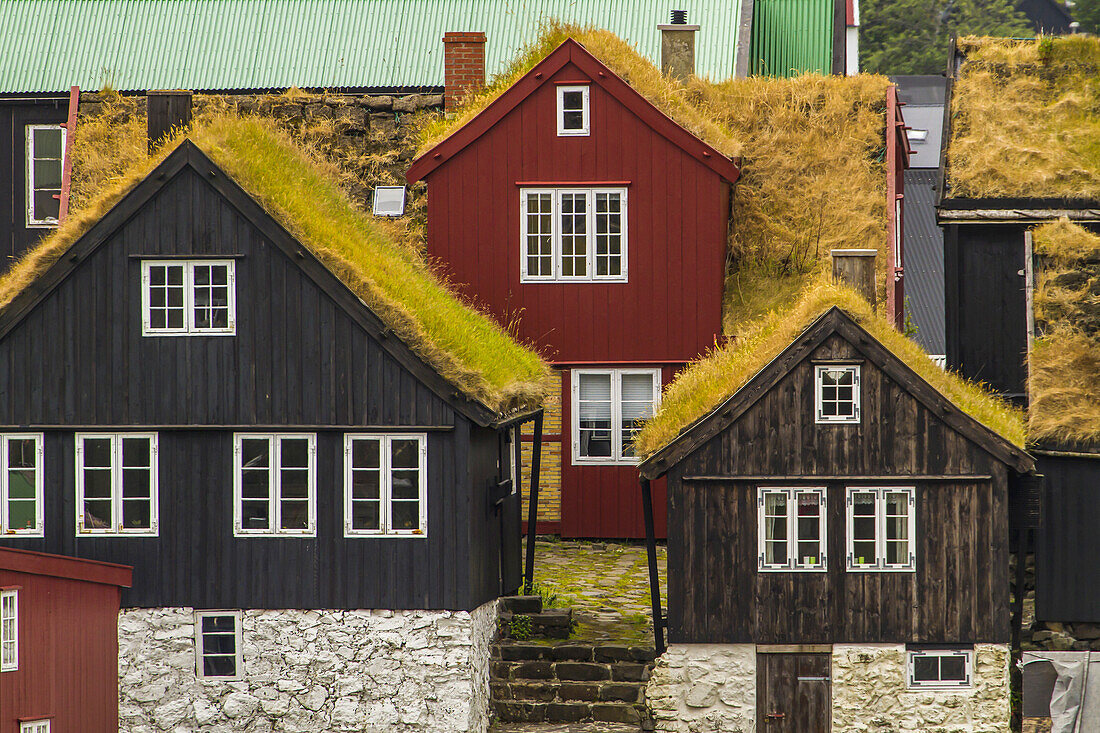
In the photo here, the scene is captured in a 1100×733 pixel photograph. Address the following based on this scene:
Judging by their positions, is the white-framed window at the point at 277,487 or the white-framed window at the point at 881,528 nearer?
the white-framed window at the point at 881,528

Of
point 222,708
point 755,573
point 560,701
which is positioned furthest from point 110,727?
point 755,573

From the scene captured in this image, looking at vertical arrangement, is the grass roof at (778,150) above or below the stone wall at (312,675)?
above

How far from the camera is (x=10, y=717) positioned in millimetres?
16938

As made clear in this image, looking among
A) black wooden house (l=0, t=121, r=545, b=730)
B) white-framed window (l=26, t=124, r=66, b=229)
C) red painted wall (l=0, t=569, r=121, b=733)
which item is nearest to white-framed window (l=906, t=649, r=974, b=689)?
black wooden house (l=0, t=121, r=545, b=730)

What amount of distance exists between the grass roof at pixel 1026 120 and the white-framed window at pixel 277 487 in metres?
11.3

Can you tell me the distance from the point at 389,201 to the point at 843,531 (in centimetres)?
1218

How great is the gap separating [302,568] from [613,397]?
7.49 meters

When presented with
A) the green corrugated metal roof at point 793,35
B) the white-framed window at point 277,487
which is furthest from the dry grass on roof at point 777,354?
the green corrugated metal roof at point 793,35

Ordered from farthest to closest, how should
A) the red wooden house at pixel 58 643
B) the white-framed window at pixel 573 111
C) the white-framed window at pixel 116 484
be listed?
the white-framed window at pixel 573 111
the white-framed window at pixel 116 484
the red wooden house at pixel 58 643

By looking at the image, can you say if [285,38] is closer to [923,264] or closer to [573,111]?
[573,111]

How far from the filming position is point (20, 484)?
19766mm

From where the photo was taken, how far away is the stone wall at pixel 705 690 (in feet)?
62.8

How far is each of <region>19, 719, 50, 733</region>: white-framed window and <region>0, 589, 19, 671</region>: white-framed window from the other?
25.6 inches

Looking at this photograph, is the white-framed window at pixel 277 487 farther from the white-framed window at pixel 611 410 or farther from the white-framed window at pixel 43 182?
the white-framed window at pixel 43 182
